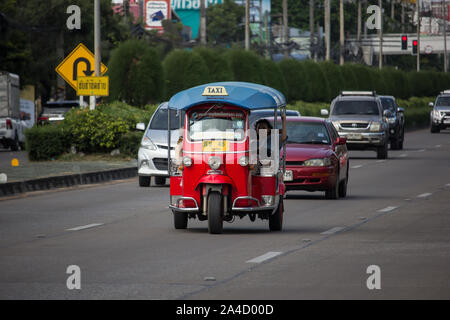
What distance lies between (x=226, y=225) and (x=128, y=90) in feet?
73.7

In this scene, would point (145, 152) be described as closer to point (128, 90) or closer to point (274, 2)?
point (128, 90)

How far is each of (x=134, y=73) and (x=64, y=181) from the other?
13.3 m

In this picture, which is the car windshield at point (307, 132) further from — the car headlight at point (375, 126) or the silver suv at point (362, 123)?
the car headlight at point (375, 126)

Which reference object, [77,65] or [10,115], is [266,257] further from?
[10,115]

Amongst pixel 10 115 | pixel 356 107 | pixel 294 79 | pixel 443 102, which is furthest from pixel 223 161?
pixel 443 102

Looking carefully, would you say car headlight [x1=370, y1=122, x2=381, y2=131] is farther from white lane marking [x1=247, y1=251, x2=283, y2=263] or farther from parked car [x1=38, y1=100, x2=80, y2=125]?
white lane marking [x1=247, y1=251, x2=283, y2=263]

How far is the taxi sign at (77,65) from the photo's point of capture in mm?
33906

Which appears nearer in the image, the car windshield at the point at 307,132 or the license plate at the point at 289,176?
the license plate at the point at 289,176

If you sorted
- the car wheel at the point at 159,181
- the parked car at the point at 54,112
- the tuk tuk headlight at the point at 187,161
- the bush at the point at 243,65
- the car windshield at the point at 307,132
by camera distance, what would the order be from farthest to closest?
1. the bush at the point at 243,65
2. the parked car at the point at 54,112
3. the car wheel at the point at 159,181
4. the car windshield at the point at 307,132
5. the tuk tuk headlight at the point at 187,161

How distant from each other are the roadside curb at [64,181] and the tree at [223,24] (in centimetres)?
10561

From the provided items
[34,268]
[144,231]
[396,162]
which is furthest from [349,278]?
→ [396,162]

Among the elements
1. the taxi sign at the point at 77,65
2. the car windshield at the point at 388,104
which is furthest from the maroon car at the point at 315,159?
the car windshield at the point at 388,104

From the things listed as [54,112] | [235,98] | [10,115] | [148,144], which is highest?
[235,98]

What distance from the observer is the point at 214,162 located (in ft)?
53.7
